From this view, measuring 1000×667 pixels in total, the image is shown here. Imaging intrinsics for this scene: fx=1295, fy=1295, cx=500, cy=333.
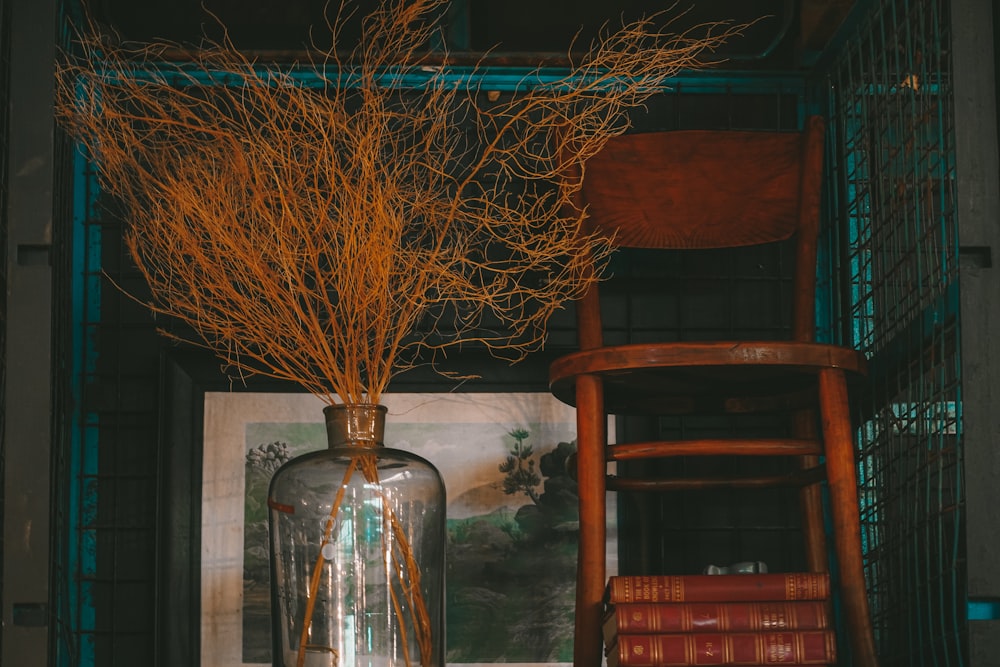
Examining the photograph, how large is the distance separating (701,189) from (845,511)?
23.9 inches

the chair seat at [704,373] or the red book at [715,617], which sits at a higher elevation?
the chair seat at [704,373]

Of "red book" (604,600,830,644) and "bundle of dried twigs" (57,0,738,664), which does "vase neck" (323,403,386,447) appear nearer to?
"bundle of dried twigs" (57,0,738,664)

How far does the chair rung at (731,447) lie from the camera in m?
1.60

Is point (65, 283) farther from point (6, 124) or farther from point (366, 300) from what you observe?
point (366, 300)

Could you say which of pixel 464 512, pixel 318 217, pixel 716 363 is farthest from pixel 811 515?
pixel 318 217

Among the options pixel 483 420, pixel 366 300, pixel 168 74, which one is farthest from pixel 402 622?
pixel 168 74

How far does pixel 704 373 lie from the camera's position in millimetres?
1618

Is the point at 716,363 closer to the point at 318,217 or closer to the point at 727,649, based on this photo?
the point at 727,649

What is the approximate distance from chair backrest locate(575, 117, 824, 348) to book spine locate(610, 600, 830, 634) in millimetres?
557

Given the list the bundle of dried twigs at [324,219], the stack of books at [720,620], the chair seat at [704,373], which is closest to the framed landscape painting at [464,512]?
the bundle of dried twigs at [324,219]

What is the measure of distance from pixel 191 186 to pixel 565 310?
708 millimetres

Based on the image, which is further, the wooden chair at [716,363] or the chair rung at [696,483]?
the chair rung at [696,483]

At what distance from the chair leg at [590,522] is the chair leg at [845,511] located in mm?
273

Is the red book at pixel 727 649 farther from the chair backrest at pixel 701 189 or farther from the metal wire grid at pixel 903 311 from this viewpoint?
the chair backrest at pixel 701 189
